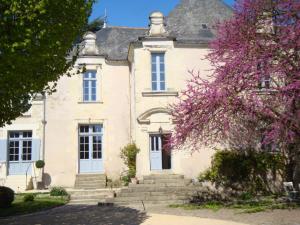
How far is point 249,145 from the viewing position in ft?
54.9

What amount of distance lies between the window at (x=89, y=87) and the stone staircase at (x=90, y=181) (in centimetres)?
375

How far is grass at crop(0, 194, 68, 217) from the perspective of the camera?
12270 millimetres

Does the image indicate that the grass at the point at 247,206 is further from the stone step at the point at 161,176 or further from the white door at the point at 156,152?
the white door at the point at 156,152

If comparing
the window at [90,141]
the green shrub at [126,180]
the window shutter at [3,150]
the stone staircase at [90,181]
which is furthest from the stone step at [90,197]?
the window shutter at [3,150]

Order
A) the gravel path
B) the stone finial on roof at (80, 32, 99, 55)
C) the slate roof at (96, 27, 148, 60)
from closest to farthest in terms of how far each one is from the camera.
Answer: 1. the gravel path
2. the stone finial on roof at (80, 32, 99, 55)
3. the slate roof at (96, 27, 148, 60)

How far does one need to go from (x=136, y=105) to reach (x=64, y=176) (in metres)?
5.13

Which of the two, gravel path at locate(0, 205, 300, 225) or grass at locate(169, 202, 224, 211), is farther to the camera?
grass at locate(169, 202, 224, 211)

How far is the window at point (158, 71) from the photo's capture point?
17562 mm

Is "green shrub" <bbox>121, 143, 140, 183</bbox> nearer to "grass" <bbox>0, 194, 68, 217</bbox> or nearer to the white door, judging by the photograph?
the white door

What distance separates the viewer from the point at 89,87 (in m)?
19.9

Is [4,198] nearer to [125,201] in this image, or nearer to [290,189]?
[125,201]

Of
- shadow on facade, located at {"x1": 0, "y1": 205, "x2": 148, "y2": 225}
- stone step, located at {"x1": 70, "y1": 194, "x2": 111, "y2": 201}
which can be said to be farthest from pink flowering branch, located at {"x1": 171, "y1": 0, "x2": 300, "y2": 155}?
stone step, located at {"x1": 70, "y1": 194, "x2": 111, "y2": 201}

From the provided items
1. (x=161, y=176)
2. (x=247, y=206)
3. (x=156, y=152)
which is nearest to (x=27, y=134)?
(x=156, y=152)

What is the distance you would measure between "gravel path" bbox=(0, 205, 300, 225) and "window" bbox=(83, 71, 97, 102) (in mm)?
7936
